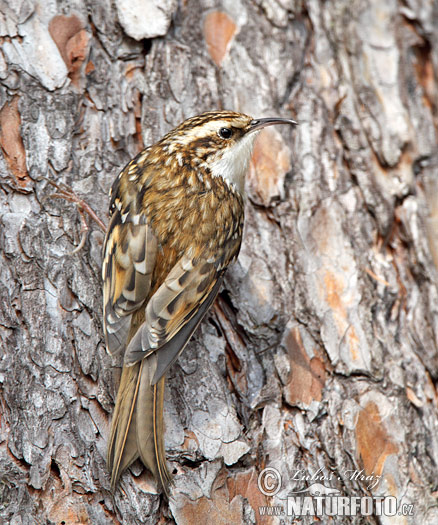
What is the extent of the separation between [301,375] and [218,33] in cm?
170

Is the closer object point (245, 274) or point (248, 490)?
point (248, 490)

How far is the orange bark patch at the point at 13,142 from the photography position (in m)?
2.35

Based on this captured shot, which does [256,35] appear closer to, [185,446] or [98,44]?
[98,44]

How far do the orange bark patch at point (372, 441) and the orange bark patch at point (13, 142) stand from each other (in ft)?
5.38

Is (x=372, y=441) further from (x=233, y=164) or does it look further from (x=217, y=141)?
(x=217, y=141)

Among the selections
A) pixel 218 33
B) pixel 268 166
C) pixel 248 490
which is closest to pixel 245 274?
pixel 268 166

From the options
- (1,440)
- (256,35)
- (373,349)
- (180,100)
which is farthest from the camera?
(256,35)

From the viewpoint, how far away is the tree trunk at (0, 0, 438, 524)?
→ 2037mm

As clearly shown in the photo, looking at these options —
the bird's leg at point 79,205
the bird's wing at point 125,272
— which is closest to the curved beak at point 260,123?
the bird's wing at point 125,272

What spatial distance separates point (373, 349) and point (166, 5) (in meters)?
1.83

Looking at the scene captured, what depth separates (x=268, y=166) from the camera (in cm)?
279

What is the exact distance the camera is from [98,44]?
266 cm

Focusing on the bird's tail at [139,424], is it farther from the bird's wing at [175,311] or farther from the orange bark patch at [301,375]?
the orange bark patch at [301,375]

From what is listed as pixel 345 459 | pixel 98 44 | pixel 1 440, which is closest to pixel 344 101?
pixel 98 44
